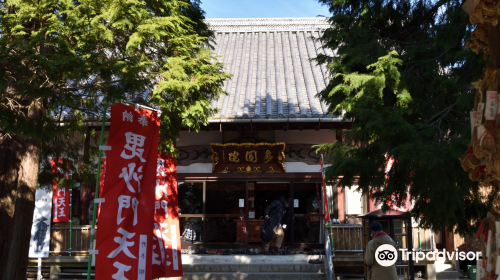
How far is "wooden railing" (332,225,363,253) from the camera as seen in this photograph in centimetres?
1145

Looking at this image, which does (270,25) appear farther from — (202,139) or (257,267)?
(257,267)

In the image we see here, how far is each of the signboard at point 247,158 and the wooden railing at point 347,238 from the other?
7.71ft

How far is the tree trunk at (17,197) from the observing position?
6375 millimetres

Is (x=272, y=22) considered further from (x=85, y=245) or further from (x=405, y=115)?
A: (x=405, y=115)

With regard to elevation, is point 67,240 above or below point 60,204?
below

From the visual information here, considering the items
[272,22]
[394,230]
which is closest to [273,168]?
[394,230]

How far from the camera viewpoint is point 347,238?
453 inches

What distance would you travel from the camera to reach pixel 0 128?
23.2 ft

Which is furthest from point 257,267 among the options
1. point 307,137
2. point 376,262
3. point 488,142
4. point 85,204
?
point 488,142

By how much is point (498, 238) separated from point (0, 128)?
7.23 m

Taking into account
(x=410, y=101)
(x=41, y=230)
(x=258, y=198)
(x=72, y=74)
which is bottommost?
(x=41, y=230)

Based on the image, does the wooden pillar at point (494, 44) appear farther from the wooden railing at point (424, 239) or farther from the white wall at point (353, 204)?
the white wall at point (353, 204)

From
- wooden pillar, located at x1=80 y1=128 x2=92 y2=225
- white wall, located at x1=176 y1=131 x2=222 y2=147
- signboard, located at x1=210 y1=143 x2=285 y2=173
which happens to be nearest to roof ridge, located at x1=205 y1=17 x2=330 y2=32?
white wall, located at x1=176 y1=131 x2=222 y2=147

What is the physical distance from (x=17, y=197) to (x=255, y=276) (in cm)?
587
